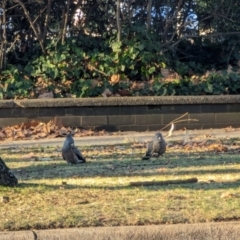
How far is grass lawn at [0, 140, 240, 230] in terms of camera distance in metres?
5.96

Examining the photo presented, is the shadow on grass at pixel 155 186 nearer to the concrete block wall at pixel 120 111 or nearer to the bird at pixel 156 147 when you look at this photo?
the bird at pixel 156 147

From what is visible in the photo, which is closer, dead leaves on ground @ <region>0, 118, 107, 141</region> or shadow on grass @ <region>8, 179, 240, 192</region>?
shadow on grass @ <region>8, 179, 240, 192</region>

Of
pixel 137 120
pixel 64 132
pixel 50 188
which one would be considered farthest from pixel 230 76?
pixel 50 188

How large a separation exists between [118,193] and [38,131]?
23.3 feet

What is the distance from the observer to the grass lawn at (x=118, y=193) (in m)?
5.96

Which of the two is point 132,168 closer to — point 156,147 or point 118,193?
point 156,147

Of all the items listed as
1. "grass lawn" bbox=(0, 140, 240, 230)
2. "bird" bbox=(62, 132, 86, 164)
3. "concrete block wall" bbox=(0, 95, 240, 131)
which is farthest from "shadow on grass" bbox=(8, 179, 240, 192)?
"concrete block wall" bbox=(0, 95, 240, 131)

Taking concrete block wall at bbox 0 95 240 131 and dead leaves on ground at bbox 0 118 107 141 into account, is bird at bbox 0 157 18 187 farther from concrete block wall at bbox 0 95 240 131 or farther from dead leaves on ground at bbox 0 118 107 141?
concrete block wall at bbox 0 95 240 131

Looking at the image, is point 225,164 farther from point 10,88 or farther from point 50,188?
point 10,88

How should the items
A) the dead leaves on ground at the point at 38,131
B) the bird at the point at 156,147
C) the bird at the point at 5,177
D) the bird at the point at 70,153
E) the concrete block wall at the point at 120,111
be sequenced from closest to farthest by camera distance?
1. the bird at the point at 5,177
2. the bird at the point at 70,153
3. the bird at the point at 156,147
4. the dead leaves on ground at the point at 38,131
5. the concrete block wall at the point at 120,111

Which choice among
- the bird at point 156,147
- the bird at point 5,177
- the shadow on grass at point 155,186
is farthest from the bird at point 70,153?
the bird at point 5,177

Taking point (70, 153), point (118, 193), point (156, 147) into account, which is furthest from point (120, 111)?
point (118, 193)

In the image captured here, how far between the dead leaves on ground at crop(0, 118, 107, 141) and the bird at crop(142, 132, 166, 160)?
4.08 metres

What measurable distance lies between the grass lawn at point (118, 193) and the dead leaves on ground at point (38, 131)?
11.5ft
